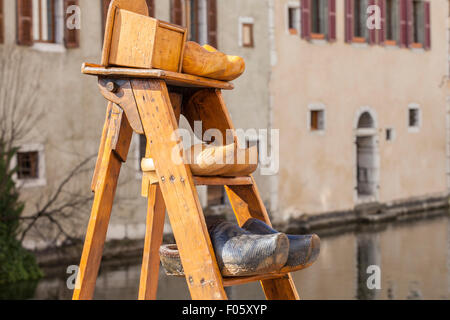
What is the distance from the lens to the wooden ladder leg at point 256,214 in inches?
117

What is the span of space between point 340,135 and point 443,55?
14.7 ft

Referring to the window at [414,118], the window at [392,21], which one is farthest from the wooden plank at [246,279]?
the window at [414,118]

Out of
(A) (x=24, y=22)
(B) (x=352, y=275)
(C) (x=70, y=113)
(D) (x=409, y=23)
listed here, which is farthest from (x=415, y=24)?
(A) (x=24, y=22)

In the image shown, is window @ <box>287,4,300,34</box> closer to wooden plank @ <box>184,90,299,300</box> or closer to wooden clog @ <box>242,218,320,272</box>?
wooden plank @ <box>184,90,299,300</box>

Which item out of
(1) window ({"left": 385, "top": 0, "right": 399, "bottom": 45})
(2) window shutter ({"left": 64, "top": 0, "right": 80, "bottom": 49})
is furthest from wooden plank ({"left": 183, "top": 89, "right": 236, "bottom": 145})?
(1) window ({"left": 385, "top": 0, "right": 399, "bottom": 45})

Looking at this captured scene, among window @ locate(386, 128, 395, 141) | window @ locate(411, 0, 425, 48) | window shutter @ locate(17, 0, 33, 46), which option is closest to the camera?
window shutter @ locate(17, 0, 33, 46)

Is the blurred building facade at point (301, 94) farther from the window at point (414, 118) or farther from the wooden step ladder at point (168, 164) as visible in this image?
the wooden step ladder at point (168, 164)

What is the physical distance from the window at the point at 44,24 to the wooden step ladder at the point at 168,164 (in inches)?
354

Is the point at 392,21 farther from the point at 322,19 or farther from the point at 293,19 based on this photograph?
the point at 293,19

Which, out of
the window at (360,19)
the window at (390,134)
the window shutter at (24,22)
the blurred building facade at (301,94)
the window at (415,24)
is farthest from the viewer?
the window at (415,24)

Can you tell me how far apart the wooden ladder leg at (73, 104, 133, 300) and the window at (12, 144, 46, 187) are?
9.09 metres

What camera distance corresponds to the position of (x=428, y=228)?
1588cm

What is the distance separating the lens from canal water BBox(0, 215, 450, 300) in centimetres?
1014

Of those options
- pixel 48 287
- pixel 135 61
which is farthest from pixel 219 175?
pixel 48 287
